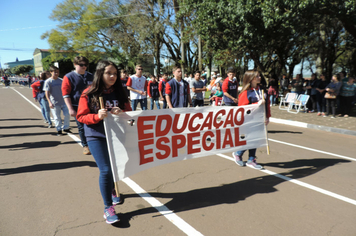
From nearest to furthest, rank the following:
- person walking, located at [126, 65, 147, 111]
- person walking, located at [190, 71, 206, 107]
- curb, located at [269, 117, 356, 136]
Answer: person walking, located at [190, 71, 206, 107] < curb, located at [269, 117, 356, 136] < person walking, located at [126, 65, 147, 111]

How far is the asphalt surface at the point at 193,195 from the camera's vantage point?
2.79m

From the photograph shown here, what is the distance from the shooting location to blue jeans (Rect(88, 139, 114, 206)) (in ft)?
9.14

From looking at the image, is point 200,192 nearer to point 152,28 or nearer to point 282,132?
point 282,132

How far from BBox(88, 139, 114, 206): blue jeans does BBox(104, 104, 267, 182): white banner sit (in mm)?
74

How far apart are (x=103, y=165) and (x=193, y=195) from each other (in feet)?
4.74

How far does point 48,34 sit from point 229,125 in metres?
44.7

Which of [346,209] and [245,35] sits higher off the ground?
[245,35]

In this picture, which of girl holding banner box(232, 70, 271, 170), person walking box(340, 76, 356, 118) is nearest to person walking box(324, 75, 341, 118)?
person walking box(340, 76, 356, 118)

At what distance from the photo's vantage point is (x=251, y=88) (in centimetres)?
450

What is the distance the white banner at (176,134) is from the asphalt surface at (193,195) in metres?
0.56

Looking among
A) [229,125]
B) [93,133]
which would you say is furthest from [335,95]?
[93,133]

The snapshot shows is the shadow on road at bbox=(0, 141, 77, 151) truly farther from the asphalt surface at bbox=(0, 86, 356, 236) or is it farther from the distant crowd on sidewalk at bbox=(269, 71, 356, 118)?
the distant crowd on sidewalk at bbox=(269, 71, 356, 118)

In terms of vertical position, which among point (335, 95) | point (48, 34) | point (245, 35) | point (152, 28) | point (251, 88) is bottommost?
point (335, 95)

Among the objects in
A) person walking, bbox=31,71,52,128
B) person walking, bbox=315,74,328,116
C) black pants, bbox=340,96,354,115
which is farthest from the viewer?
person walking, bbox=315,74,328,116
